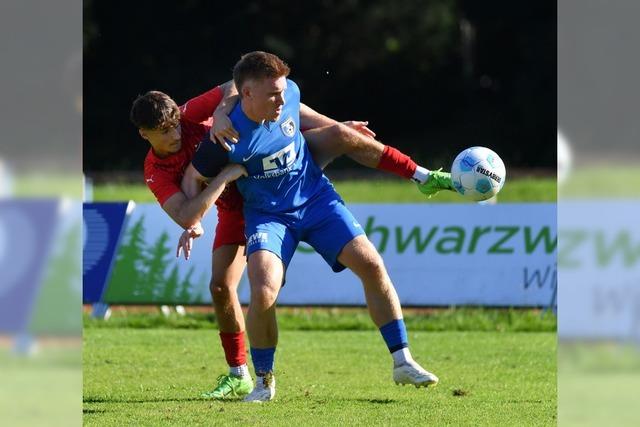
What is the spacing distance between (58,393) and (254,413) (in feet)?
10.6

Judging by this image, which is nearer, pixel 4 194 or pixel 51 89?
pixel 51 89

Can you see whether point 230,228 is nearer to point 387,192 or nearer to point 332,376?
point 332,376

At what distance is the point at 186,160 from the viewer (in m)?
6.99

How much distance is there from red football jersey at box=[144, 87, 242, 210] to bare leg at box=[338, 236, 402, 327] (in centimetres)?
91

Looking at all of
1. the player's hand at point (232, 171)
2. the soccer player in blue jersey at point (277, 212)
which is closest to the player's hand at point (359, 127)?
the soccer player in blue jersey at point (277, 212)

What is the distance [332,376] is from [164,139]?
2.51 m

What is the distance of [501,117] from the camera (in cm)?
3578

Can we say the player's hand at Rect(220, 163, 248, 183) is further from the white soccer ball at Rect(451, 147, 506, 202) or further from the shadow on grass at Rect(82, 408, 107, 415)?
the shadow on grass at Rect(82, 408, 107, 415)

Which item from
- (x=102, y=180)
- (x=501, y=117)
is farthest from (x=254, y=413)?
(x=501, y=117)

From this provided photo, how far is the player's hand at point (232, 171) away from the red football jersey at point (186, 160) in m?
0.35

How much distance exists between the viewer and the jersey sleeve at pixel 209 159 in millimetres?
6633

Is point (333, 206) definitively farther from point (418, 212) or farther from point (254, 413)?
point (418, 212)

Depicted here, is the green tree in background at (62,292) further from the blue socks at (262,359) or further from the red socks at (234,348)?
the red socks at (234,348)

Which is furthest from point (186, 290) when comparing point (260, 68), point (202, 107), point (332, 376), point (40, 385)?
point (40, 385)
